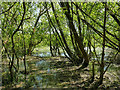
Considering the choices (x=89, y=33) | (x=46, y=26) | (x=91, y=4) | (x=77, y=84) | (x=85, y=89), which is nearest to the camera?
(x=85, y=89)

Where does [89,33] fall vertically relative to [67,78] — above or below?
above

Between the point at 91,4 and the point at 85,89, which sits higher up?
the point at 91,4

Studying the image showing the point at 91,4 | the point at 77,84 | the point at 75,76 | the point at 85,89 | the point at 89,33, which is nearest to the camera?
the point at 85,89

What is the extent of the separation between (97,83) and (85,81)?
623 mm

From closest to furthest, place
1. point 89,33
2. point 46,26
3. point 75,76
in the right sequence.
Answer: point 89,33, point 75,76, point 46,26

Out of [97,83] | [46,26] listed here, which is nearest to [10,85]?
[97,83]

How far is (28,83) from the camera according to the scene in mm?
5691

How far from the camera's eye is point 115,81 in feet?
18.8

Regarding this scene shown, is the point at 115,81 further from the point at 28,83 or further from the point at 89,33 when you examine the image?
the point at 28,83

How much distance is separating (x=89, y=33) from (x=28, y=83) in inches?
151

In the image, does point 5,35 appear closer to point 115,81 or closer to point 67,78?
point 67,78

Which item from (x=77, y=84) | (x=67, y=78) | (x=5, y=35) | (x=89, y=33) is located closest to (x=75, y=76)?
(x=67, y=78)

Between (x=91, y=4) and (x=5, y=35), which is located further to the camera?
(x=91, y=4)

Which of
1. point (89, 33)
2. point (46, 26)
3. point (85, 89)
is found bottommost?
point (85, 89)
